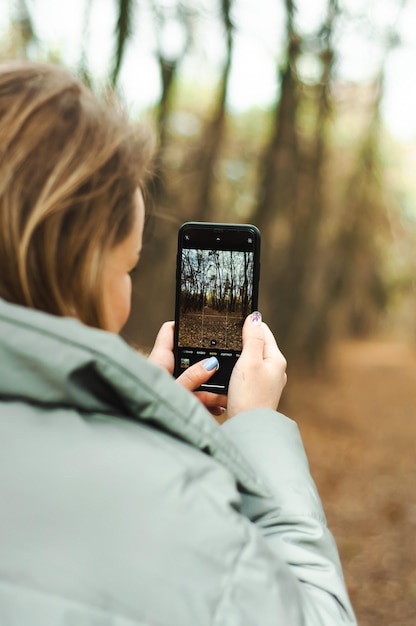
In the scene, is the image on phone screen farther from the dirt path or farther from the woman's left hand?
the dirt path

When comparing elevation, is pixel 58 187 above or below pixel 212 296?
above

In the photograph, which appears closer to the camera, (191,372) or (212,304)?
(191,372)

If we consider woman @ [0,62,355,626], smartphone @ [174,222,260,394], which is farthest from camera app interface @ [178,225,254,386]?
woman @ [0,62,355,626]

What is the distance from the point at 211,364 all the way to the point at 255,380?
0.66ft

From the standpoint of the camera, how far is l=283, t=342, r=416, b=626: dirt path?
4.07 metres

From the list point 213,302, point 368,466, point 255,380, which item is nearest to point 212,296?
point 213,302

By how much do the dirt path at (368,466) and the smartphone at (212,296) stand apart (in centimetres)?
281

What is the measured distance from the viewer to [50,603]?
711 millimetres

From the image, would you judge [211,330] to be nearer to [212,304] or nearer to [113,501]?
[212,304]

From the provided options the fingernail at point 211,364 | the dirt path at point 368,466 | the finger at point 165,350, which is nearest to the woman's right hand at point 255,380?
the fingernail at point 211,364

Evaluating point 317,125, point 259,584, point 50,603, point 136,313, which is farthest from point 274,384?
point 317,125

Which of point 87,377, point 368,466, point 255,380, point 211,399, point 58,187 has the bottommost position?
point 368,466

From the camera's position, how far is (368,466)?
22.0ft

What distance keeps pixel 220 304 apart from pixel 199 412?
662 millimetres
